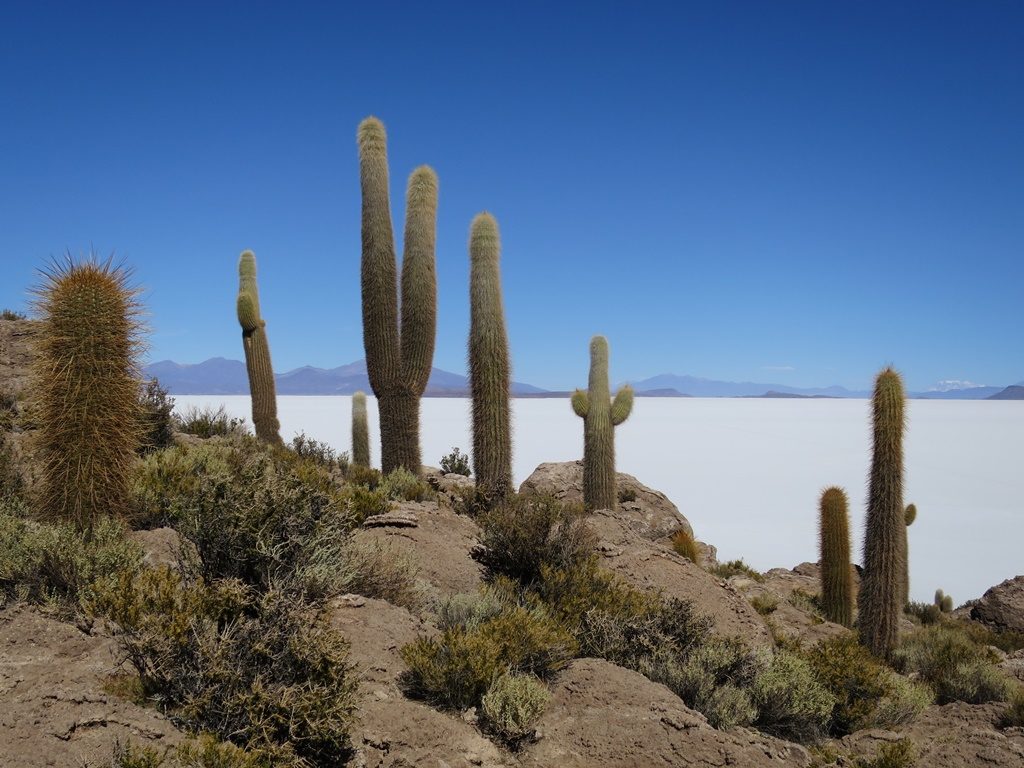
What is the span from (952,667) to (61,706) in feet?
36.6

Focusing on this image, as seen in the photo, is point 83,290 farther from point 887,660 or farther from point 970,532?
point 970,532

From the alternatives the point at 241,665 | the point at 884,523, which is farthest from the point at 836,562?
the point at 241,665

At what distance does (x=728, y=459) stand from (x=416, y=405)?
138 ft

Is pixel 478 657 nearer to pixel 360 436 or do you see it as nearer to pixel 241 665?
pixel 241 665

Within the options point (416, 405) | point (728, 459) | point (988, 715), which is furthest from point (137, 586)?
point (728, 459)

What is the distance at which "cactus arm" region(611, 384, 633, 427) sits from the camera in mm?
17703

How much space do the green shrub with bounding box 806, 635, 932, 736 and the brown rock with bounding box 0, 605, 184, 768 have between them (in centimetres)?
612

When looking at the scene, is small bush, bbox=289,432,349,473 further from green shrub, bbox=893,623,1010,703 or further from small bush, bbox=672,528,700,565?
green shrub, bbox=893,623,1010,703

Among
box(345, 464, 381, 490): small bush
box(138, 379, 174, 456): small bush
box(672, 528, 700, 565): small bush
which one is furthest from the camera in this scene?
box(672, 528, 700, 565): small bush

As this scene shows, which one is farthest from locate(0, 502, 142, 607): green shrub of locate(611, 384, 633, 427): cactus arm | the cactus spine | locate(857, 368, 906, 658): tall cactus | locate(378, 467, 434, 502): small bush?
the cactus spine

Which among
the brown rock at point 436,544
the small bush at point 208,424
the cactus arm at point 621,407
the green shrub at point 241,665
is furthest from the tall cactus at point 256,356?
the green shrub at point 241,665

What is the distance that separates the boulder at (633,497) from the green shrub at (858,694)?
904 centimetres

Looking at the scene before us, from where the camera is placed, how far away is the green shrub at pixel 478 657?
16.5 ft

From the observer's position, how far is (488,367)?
45.2 ft
